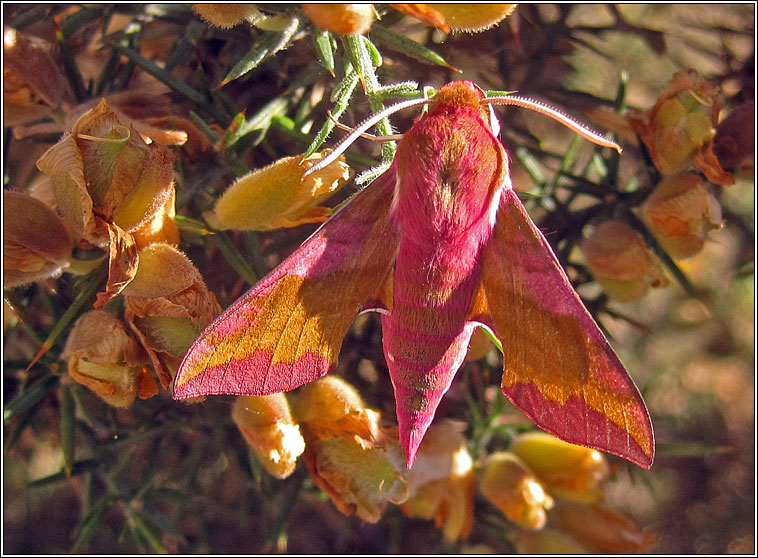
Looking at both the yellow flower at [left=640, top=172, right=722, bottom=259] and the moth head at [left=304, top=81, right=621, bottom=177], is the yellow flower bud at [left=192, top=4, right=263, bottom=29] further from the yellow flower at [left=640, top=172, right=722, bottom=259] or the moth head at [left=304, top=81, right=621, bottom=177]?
the yellow flower at [left=640, top=172, right=722, bottom=259]

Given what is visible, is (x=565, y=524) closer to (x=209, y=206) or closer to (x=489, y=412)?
(x=489, y=412)

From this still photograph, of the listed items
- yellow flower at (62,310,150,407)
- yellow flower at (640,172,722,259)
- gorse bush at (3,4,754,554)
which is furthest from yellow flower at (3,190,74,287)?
yellow flower at (640,172,722,259)

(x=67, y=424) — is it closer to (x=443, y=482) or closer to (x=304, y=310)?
(x=304, y=310)

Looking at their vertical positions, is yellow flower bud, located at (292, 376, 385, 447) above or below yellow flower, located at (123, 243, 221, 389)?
below

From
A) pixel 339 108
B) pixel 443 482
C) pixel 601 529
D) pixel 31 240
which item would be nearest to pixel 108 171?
pixel 31 240

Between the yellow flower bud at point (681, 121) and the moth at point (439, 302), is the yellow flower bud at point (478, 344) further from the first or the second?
the yellow flower bud at point (681, 121)

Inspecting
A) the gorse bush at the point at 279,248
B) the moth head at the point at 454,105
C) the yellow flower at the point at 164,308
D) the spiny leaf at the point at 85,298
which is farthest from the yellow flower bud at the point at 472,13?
the spiny leaf at the point at 85,298
